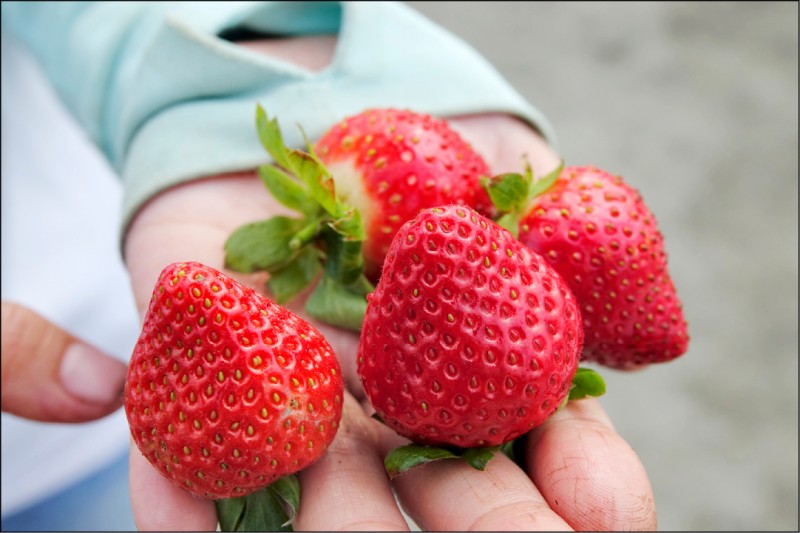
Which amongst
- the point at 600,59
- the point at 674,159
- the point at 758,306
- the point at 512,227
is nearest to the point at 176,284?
the point at 512,227

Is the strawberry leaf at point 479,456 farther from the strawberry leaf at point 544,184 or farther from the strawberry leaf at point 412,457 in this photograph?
the strawberry leaf at point 544,184

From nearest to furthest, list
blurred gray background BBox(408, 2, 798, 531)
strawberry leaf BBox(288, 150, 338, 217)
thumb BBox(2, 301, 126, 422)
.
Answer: strawberry leaf BBox(288, 150, 338, 217)
thumb BBox(2, 301, 126, 422)
blurred gray background BBox(408, 2, 798, 531)

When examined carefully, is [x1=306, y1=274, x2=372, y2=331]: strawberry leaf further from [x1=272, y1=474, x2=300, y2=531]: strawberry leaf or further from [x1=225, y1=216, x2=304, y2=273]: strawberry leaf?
[x1=272, y1=474, x2=300, y2=531]: strawberry leaf

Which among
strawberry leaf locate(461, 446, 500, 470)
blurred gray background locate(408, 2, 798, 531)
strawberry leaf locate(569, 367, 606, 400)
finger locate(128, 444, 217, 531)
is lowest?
blurred gray background locate(408, 2, 798, 531)

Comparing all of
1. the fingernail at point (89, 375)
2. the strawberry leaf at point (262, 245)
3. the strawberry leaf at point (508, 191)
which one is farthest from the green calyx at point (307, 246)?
the fingernail at point (89, 375)

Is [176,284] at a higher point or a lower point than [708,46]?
higher

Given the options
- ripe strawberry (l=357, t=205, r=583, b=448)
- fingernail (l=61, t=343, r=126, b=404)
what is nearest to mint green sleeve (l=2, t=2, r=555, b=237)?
fingernail (l=61, t=343, r=126, b=404)

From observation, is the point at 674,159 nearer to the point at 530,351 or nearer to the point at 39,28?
the point at 39,28
